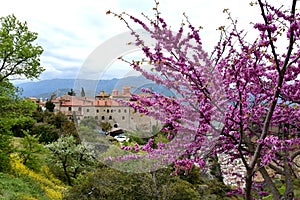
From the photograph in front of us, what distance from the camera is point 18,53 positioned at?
31.8 feet

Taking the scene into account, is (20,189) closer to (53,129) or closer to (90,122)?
(90,122)

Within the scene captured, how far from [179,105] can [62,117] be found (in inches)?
745

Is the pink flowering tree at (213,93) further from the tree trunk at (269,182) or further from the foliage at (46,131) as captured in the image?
Result: the foliage at (46,131)

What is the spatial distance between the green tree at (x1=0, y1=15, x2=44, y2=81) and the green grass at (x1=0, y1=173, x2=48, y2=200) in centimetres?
297

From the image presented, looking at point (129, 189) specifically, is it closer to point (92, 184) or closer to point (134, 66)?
point (92, 184)

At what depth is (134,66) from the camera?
261cm

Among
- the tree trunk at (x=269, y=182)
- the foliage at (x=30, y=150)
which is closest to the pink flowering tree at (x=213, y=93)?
the tree trunk at (x=269, y=182)

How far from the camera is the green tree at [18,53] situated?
31.8ft

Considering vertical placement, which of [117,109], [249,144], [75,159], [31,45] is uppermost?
[31,45]

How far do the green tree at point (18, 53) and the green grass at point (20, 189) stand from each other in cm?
297

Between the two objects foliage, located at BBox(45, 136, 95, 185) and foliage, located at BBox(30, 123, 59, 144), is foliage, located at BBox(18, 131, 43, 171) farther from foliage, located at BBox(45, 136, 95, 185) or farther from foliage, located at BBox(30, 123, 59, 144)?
foliage, located at BBox(30, 123, 59, 144)

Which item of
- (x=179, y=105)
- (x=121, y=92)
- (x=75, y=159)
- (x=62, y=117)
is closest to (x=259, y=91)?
(x=179, y=105)

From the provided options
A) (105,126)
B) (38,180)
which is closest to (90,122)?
(105,126)

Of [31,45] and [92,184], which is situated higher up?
[31,45]
